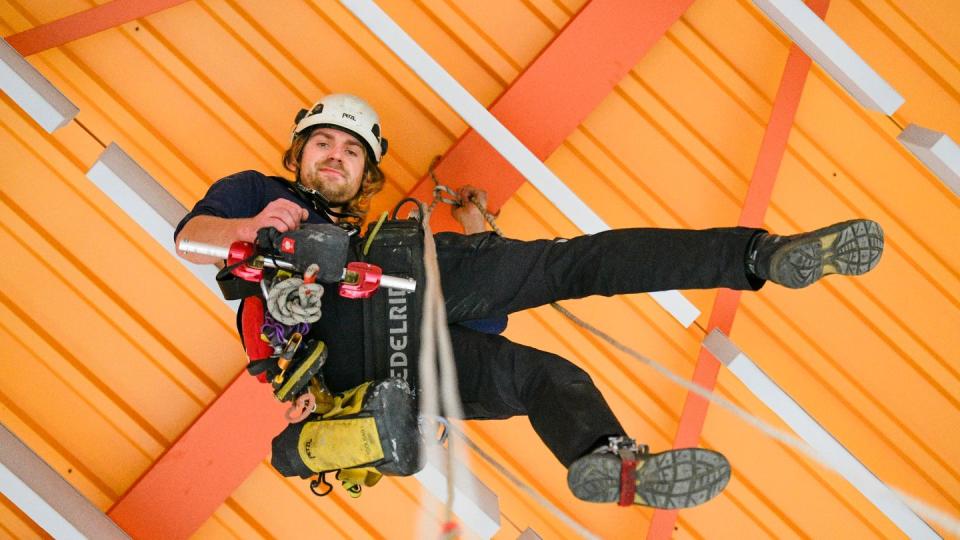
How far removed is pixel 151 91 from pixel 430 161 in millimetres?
1159

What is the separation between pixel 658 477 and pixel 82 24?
2804mm

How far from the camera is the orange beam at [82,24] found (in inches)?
127

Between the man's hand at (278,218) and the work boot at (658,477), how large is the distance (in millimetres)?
899

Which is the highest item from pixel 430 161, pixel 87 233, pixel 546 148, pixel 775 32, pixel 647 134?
pixel 775 32

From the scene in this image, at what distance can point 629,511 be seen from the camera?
371 centimetres

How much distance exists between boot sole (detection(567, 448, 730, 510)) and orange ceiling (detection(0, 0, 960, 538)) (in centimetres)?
180

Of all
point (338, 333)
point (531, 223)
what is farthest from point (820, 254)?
point (531, 223)

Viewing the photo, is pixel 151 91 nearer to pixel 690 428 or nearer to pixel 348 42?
Answer: pixel 348 42

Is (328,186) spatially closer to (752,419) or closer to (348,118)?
(348,118)

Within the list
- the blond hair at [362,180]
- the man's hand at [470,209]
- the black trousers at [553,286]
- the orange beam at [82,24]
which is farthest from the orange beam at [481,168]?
the orange beam at [82,24]

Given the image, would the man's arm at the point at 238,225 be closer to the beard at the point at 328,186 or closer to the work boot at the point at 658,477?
the beard at the point at 328,186

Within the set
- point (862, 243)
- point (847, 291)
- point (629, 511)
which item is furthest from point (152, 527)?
point (847, 291)

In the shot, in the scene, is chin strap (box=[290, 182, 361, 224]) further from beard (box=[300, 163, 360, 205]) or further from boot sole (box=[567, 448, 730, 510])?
boot sole (box=[567, 448, 730, 510])

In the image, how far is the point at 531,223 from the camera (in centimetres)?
356
